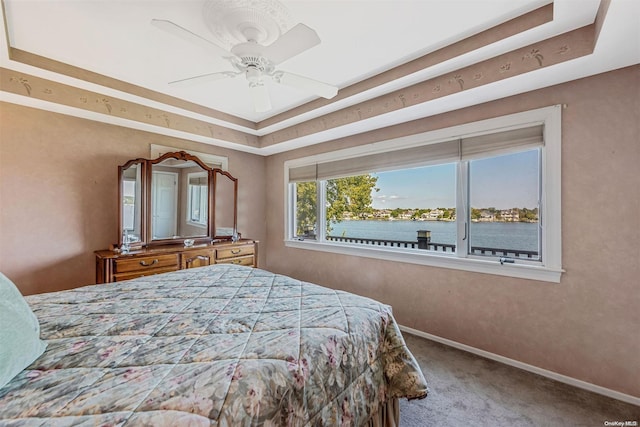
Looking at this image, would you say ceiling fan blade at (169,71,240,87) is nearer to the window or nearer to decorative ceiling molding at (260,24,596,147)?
decorative ceiling molding at (260,24,596,147)

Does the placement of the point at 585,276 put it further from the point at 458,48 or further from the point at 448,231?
the point at 458,48

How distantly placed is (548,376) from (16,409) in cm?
299

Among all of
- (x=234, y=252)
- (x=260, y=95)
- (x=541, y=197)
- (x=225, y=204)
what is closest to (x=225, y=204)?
(x=225, y=204)

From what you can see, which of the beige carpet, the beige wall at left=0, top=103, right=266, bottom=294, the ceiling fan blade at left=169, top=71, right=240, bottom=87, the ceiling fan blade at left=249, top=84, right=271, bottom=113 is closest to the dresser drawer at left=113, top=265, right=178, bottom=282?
the beige wall at left=0, top=103, right=266, bottom=294

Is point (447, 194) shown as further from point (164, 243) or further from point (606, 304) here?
point (164, 243)

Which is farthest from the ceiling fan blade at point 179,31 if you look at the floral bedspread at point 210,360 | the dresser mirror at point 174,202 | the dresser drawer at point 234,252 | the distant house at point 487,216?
the distant house at point 487,216

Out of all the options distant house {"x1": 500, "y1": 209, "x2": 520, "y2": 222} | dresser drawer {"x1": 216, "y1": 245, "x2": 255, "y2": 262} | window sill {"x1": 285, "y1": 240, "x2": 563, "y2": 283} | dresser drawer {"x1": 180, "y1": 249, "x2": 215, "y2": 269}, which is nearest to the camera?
window sill {"x1": 285, "y1": 240, "x2": 563, "y2": 283}

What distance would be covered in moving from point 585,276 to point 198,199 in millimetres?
3924

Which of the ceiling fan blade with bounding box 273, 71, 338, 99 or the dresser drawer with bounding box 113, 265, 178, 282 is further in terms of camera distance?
the dresser drawer with bounding box 113, 265, 178, 282

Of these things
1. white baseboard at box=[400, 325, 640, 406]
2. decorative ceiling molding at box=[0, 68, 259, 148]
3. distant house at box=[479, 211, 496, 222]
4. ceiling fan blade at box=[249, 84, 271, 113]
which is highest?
decorative ceiling molding at box=[0, 68, 259, 148]

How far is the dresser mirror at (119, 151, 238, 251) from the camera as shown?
2.93 m

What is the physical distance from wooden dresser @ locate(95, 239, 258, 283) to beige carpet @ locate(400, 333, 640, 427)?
2.50m

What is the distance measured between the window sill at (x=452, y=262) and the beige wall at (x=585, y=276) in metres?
0.06

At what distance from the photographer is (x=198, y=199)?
3.50 meters
